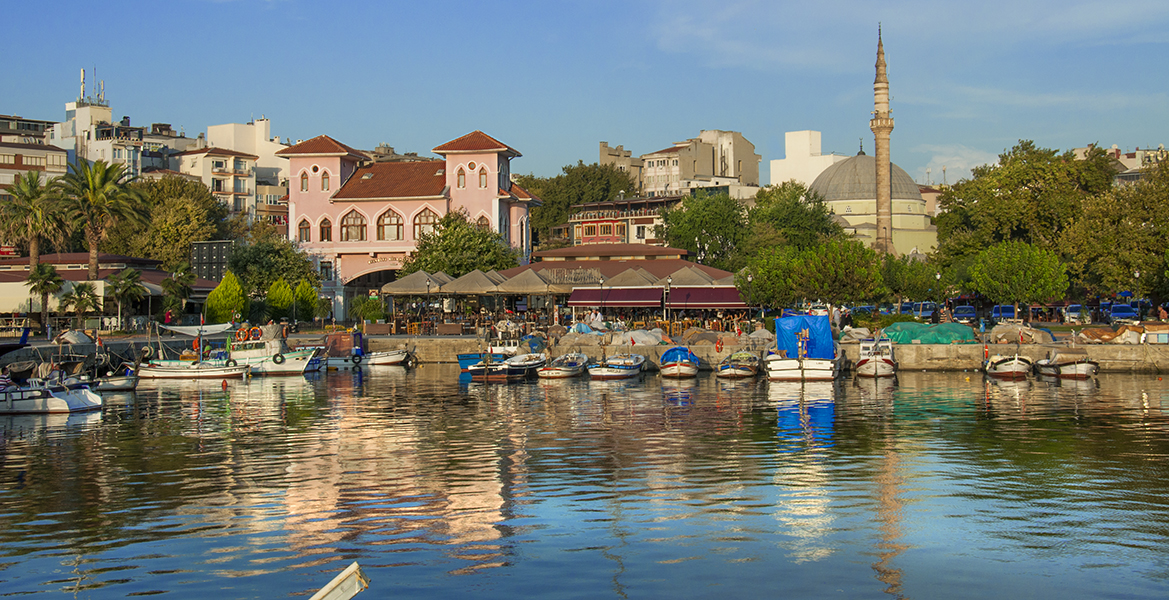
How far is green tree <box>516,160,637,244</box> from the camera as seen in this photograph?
122 metres

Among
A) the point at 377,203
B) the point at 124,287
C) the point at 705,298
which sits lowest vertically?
the point at 705,298

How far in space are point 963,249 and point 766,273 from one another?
73.5 feet

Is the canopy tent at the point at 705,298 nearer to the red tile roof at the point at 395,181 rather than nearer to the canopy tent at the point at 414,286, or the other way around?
the canopy tent at the point at 414,286

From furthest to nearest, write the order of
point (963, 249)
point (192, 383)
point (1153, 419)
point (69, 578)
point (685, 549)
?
point (963, 249), point (192, 383), point (1153, 419), point (685, 549), point (69, 578)

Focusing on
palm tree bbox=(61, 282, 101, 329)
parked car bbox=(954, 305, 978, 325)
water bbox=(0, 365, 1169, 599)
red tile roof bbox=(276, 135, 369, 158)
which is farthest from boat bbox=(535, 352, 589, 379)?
red tile roof bbox=(276, 135, 369, 158)

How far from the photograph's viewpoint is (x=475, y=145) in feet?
235

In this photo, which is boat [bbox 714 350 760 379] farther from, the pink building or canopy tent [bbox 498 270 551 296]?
the pink building

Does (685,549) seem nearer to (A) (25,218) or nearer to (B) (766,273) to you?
(B) (766,273)

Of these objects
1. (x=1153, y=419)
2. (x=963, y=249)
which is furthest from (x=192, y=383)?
(x=963, y=249)

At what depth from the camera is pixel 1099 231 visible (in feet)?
181

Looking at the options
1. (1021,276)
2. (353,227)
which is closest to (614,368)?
(1021,276)

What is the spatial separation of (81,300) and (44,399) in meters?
20.4

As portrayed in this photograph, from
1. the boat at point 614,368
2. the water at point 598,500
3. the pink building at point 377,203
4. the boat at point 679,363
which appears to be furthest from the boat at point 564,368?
the pink building at point 377,203

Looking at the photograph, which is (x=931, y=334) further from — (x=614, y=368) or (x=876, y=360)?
(x=614, y=368)
